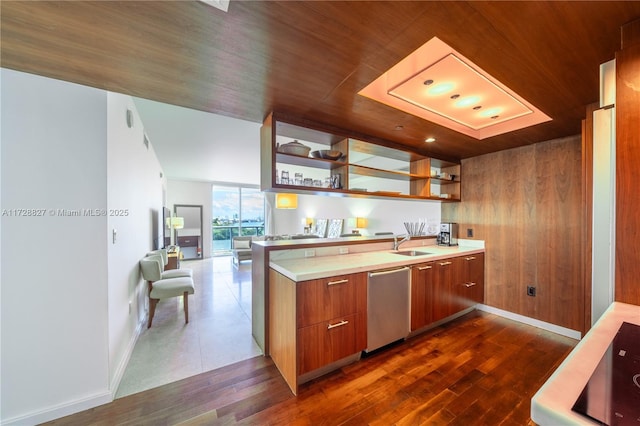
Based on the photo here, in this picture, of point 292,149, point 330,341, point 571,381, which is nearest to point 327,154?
point 292,149

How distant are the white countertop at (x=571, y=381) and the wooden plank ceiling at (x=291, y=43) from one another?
138cm

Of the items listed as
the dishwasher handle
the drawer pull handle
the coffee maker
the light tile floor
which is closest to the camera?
the drawer pull handle

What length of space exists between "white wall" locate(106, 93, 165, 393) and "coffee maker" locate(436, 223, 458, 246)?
3.95 metres

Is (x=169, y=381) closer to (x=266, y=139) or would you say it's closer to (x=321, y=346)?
(x=321, y=346)

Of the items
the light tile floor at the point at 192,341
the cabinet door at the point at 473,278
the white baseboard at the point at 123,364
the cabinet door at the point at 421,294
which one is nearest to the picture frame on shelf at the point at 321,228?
the light tile floor at the point at 192,341

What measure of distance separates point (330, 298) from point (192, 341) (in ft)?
5.83

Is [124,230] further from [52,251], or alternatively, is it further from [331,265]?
[331,265]

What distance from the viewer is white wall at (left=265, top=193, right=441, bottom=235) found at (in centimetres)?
430

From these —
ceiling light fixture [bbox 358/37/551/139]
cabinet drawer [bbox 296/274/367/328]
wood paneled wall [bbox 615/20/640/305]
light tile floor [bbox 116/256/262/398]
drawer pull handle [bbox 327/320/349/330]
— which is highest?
ceiling light fixture [bbox 358/37/551/139]

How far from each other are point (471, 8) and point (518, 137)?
7.47ft

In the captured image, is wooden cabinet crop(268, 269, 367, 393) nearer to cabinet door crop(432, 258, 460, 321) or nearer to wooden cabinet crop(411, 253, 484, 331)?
wooden cabinet crop(411, 253, 484, 331)

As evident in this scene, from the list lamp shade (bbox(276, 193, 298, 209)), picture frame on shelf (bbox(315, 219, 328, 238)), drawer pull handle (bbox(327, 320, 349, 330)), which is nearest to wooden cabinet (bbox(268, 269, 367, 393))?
drawer pull handle (bbox(327, 320, 349, 330))

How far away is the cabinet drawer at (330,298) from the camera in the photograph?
5.74 ft

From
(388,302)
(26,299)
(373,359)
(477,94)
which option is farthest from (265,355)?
(477,94)
